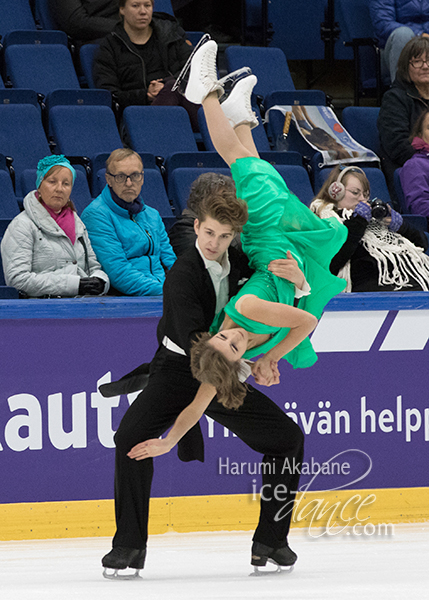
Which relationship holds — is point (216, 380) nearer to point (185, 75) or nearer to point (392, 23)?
point (185, 75)

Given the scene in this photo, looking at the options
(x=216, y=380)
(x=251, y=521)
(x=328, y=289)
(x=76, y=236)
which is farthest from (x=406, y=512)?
(x=76, y=236)

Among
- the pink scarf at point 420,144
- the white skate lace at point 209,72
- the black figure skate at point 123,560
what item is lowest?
the black figure skate at point 123,560

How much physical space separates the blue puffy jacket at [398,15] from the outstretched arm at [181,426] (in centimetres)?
458

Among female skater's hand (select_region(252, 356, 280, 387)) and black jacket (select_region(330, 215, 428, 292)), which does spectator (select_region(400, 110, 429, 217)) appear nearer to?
black jacket (select_region(330, 215, 428, 292))

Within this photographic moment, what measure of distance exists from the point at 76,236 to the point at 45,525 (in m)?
1.41

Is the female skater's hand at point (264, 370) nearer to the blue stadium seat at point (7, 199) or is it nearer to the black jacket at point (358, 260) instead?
the black jacket at point (358, 260)

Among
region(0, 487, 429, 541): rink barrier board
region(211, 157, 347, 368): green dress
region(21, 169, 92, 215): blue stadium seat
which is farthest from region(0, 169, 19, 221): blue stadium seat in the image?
region(211, 157, 347, 368): green dress

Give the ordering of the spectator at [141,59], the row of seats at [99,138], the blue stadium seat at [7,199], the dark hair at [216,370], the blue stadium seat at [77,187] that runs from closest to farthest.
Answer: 1. the dark hair at [216,370]
2. the blue stadium seat at [7,199]
3. the blue stadium seat at [77,187]
4. the row of seats at [99,138]
5. the spectator at [141,59]

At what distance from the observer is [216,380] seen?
276 cm

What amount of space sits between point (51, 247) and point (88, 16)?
2.77 m

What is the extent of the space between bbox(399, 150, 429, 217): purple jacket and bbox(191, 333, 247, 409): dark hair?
10.00 feet

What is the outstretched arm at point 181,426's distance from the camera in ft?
9.84

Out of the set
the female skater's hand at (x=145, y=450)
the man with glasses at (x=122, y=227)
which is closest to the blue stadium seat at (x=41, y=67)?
the man with glasses at (x=122, y=227)

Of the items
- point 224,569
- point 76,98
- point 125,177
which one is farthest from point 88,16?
point 224,569
